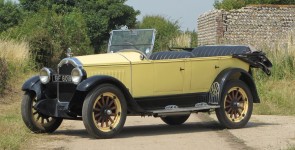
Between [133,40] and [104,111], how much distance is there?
1932 mm

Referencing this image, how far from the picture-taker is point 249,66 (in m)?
12.8

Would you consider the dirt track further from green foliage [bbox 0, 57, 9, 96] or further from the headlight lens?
green foliage [bbox 0, 57, 9, 96]

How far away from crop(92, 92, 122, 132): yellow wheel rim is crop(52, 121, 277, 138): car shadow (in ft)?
1.32

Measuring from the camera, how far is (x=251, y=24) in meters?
32.5

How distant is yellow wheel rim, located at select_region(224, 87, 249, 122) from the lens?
12375 millimetres

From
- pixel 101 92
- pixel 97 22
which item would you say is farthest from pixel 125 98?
pixel 97 22

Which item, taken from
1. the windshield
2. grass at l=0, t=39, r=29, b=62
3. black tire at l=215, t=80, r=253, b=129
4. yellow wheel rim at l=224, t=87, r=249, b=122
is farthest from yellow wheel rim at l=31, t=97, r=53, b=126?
grass at l=0, t=39, r=29, b=62

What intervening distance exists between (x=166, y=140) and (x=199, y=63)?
6.08 ft

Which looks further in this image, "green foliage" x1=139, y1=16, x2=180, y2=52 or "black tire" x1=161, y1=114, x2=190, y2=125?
"green foliage" x1=139, y1=16, x2=180, y2=52

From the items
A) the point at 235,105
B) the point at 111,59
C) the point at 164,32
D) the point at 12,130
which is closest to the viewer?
the point at 111,59

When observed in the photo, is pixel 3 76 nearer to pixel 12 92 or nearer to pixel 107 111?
pixel 12 92

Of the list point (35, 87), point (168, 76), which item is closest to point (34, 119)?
point (35, 87)

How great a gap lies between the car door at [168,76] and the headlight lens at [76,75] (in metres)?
1.35

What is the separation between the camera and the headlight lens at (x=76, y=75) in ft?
35.5
